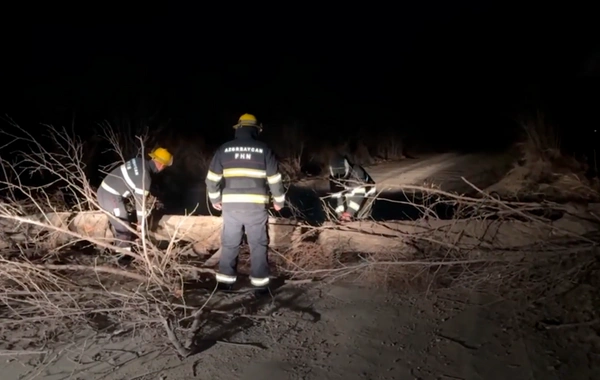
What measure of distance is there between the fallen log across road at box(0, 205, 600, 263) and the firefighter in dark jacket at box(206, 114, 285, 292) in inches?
19.8

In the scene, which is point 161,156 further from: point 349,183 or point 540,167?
point 540,167

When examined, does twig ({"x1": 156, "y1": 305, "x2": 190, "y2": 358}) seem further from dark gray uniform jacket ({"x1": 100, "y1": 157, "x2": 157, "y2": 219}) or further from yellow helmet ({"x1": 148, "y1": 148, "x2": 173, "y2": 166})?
yellow helmet ({"x1": 148, "y1": 148, "x2": 173, "y2": 166})

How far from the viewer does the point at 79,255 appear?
5.81 meters

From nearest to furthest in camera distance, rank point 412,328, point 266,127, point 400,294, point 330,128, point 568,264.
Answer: point 412,328
point 568,264
point 400,294
point 266,127
point 330,128

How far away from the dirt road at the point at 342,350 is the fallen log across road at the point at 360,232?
743mm

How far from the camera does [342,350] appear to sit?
365cm

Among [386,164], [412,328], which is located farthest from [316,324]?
[386,164]

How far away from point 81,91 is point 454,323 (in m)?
17.9

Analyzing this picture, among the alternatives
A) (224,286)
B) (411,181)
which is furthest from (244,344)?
(411,181)

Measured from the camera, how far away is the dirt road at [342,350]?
333 cm

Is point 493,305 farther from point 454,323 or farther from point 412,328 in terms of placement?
point 412,328

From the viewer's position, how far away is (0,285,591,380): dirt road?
10.9 ft

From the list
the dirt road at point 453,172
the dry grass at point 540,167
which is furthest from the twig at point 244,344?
the dirt road at point 453,172

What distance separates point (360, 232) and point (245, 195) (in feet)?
4.40
